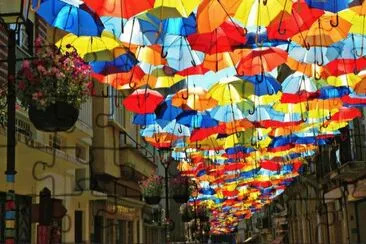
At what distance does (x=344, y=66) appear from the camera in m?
9.38

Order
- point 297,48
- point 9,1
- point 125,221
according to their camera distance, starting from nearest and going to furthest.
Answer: point 9,1
point 297,48
point 125,221

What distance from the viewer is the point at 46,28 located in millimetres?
15086

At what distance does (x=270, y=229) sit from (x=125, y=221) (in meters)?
31.5

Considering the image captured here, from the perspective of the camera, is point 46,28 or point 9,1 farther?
point 46,28

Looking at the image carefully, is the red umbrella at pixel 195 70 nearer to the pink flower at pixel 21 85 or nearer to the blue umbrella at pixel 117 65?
the blue umbrella at pixel 117 65

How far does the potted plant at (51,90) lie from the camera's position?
286 inches

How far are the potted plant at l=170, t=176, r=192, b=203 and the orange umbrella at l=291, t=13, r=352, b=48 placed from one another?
367 inches

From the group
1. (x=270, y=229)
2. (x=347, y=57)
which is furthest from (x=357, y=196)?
(x=270, y=229)

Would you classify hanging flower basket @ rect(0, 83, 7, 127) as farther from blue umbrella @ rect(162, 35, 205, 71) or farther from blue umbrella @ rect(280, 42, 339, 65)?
blue umbrella @ rect(280, 42, 339, 65)

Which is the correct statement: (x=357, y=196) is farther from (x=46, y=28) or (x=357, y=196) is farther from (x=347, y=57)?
(x=347, y=57)

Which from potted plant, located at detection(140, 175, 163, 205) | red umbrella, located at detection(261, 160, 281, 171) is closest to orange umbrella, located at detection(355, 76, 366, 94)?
potted plant, located at detection(140, 175, 163, 205)

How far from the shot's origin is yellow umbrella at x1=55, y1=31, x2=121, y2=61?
8.38 m

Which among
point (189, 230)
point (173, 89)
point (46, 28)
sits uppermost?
point (46, 28)

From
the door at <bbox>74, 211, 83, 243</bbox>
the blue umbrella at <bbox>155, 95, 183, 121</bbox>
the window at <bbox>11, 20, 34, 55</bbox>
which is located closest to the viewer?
the blue umbrella at <bbox>155, 95, 183, 121</bbox>
